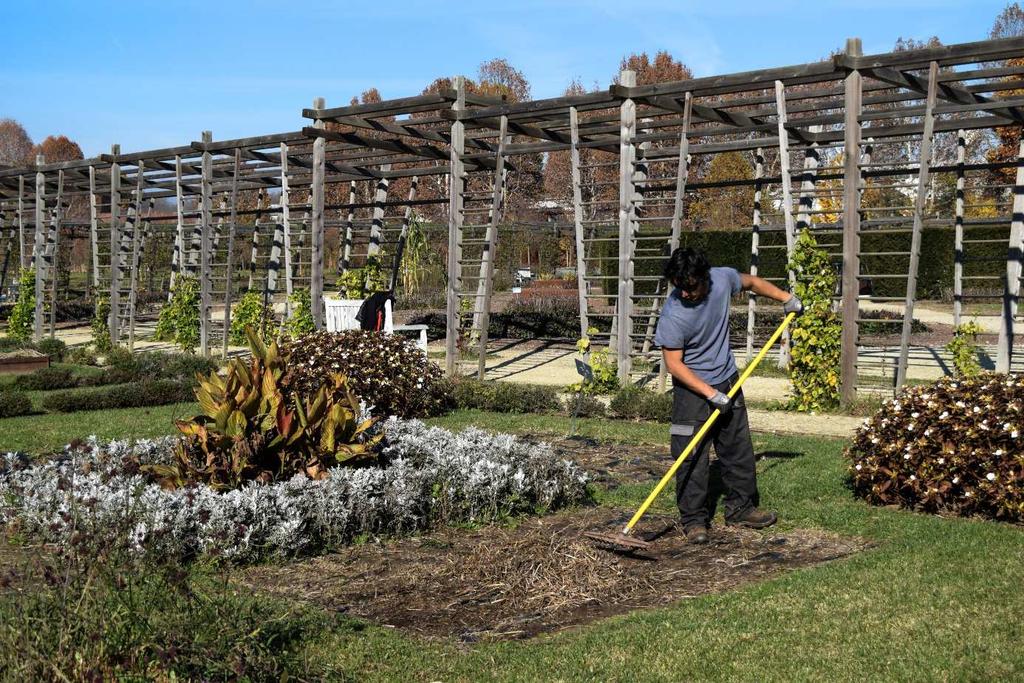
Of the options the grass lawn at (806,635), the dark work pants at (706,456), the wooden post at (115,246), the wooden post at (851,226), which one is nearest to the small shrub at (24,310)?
the wooden post at (115,246)

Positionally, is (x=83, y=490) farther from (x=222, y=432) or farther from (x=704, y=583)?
(x=704, y=583)

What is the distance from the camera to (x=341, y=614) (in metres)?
5.34

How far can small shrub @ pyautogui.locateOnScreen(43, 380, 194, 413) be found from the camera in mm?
12727

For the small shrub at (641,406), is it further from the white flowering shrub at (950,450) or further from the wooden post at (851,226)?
the white flowering shrub at (950,450)

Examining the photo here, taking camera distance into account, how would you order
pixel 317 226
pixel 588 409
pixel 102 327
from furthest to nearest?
1. pixel 102 327
2. pixel 317 226
3. pixel 588 409

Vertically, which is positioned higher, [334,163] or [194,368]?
[334,163]

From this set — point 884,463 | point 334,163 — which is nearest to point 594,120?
point 334,163

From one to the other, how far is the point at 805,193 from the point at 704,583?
1035 cm

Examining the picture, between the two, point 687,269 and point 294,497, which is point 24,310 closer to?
point 294,497

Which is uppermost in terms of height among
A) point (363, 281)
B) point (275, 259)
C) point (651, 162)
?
point (651, 162)

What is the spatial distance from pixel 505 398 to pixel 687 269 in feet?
19.3

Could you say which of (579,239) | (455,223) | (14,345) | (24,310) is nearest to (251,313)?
(14,345)

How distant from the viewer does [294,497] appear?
6.57 meters

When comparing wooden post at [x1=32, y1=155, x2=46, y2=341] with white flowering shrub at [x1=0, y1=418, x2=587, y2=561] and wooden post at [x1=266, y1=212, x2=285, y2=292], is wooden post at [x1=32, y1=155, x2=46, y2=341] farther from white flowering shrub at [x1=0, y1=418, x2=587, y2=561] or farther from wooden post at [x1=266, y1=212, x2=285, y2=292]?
white flowering shrub at [x1=0, y1=418, x2=587, y2=561]
